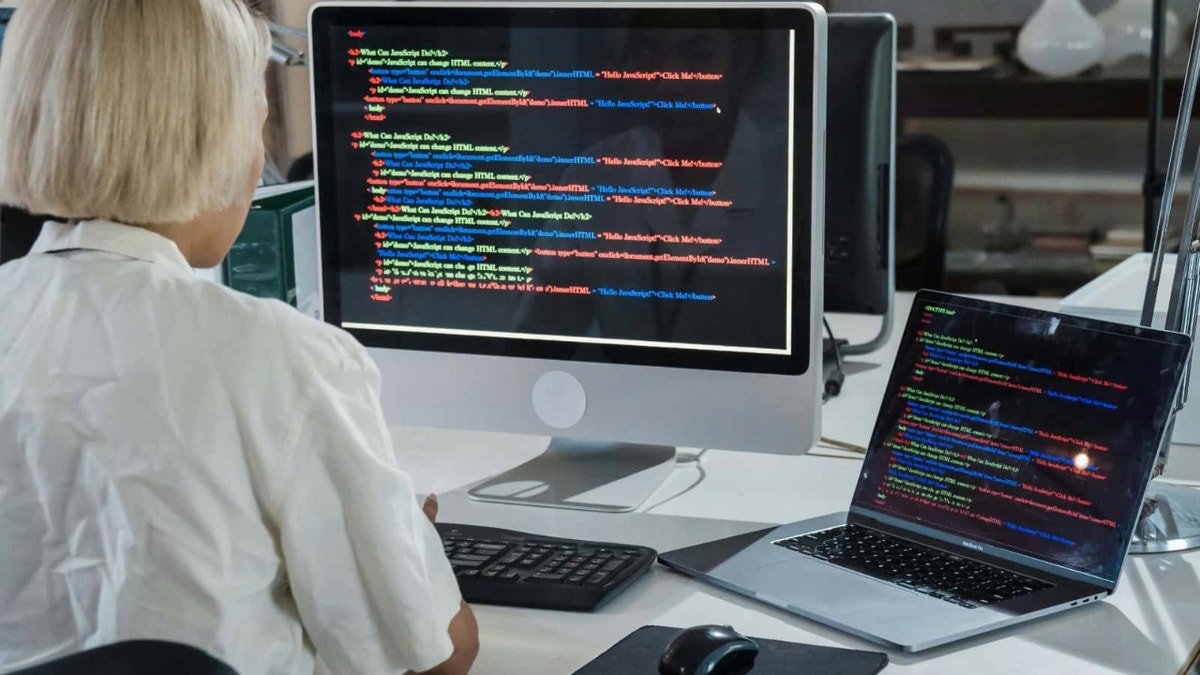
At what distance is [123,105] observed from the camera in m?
0.89

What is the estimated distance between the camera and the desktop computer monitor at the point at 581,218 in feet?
4.25

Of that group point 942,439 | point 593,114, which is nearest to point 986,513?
point 942,439

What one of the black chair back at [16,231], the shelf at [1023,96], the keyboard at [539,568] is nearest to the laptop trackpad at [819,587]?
the keyboard at [539,568]

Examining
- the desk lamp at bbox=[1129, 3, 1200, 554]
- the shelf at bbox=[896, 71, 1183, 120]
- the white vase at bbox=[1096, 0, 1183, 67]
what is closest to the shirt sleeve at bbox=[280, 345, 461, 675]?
the desk lamp at bbox=[1129, 3, 1200, 554]

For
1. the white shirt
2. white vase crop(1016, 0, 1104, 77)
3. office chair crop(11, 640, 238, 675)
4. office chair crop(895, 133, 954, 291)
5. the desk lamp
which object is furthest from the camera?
white vase crop(1016, 0, 1104, 77)

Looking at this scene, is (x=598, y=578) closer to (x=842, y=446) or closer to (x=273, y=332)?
(x=273, y=332)

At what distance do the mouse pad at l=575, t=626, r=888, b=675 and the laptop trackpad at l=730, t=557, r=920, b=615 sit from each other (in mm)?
68

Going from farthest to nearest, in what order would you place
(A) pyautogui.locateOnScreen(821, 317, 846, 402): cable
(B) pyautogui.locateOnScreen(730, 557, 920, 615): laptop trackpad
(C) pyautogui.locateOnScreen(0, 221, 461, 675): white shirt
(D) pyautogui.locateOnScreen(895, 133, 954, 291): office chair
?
(D) pyautogui.locateOnScreen(895, 133, 954, 291): office chair → (A) pyautogui.locateOnScreen(821, 317, 846, 402): cable → (B) pyautogui.locateOnScreen(730, 557, 920, 615): laptop trackpad → (C) pyautogui.locateOnScreen(0, 221, 461, 675): white shirt

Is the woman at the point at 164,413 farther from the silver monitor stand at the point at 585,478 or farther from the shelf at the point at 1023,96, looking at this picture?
the shelf at the point at 1023,96

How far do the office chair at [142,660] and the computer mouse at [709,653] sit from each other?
12.8 inches

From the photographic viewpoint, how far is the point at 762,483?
1.45 m

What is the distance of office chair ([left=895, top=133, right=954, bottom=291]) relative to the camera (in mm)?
2684

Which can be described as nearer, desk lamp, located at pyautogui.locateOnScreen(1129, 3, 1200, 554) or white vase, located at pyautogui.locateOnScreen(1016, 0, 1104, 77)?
desk lamp, located at pyautogui.locateOnScreen(1129, 3, 1200, 554)

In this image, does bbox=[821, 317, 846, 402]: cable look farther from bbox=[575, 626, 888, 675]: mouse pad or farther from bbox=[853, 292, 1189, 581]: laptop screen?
bbox=[575, 626, 888, 675]: mouse pad
